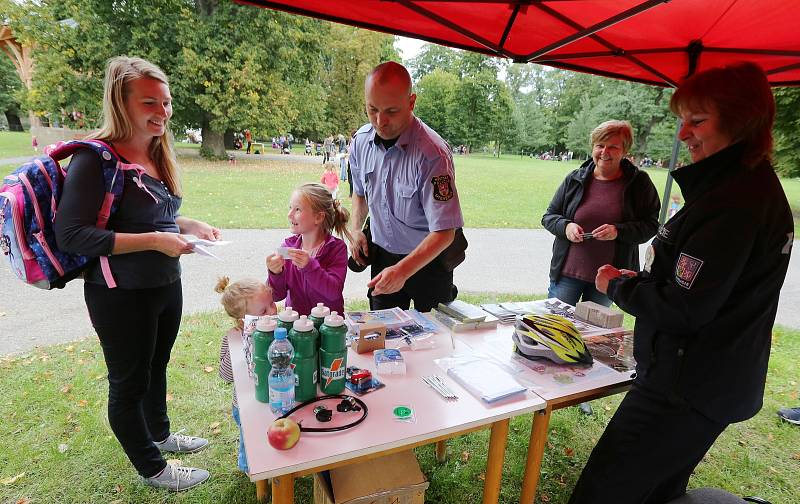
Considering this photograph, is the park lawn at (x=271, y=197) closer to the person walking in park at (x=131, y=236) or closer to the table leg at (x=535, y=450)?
the person walking in park at (x=131, y=236)

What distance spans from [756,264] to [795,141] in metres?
15.5

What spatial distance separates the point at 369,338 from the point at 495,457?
0.75m

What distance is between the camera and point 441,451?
280 cm

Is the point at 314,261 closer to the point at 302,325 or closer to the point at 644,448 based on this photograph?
the point at 302,325

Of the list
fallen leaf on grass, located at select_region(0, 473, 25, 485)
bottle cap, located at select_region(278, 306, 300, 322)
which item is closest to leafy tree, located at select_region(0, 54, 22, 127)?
fallen leaf on grass, located at select_region(0, 473, 25, 485)

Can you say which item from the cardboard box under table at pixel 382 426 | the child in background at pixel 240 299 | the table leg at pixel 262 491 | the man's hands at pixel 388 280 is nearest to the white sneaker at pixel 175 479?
the table leg at pixel 262 491

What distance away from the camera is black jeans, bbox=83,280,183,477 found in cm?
199

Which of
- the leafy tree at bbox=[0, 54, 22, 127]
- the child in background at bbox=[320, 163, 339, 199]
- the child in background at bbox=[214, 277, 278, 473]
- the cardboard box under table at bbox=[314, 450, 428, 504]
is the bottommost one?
the cardboard box under table at bbox=[314, 450, 428, 504]

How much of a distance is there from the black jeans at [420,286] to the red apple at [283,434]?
1.48 meters

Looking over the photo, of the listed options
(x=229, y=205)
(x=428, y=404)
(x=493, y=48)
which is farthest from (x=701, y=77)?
(x=229, y=205)

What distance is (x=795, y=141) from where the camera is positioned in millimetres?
12617

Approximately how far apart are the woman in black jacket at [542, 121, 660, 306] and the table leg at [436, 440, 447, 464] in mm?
1485

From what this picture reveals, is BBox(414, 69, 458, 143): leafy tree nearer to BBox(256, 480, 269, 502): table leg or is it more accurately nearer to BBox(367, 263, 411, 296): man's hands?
BBox(367, 263, 411, 296): man's hands

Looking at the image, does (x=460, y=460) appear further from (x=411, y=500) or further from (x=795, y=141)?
(x=795, y=141)
